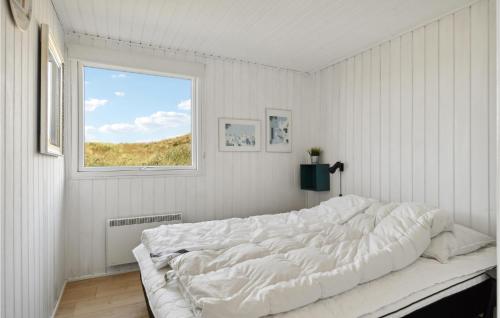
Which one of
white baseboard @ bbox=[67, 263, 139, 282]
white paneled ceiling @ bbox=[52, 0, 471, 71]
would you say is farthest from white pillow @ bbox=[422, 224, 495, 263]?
white baseboard @ bbox=[67, 263, 139, 282]

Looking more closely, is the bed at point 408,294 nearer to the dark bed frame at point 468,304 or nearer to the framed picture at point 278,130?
the dark bed frame at point 468,304

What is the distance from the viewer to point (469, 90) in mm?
2227

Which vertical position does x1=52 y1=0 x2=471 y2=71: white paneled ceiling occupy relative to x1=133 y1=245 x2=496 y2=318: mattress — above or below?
above

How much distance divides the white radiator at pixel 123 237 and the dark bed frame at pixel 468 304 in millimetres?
1279

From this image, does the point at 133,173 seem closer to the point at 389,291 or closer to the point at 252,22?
the point at 252,22

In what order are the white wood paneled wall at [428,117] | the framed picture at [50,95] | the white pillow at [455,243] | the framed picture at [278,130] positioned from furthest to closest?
1. the framed picture at [278,130]
2. the white wood paneled wall at [428,117]
3. the white pillow at [455,243]
4. the framed picture at [50,95]

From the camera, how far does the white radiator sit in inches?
112

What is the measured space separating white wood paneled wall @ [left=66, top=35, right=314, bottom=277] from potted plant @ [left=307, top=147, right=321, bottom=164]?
195 mm

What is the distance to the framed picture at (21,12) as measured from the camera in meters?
1.23

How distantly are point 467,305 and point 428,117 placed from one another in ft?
4.87

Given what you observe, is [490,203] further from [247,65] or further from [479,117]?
[247,65]

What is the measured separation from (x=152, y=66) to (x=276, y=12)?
4.62 feet

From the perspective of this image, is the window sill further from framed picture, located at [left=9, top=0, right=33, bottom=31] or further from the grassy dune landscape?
framed picture, located at [left=9, top=0, right=33, bottom=31]

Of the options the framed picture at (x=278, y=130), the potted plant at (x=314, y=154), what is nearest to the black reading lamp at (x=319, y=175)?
the potted plant at (x=314, y=154)
